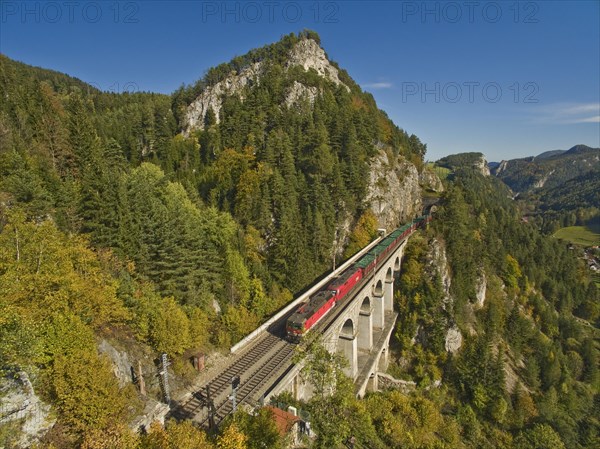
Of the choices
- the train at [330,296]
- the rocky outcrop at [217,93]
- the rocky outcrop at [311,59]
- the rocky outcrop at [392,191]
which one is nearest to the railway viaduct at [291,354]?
the train at [330,296]

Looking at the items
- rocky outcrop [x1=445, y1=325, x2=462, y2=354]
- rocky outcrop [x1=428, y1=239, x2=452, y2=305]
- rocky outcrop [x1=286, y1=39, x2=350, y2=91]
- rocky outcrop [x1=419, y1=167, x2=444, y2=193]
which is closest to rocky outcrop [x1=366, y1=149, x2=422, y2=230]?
rocky outcrop [x1=428, y1=239, x2=452, y2=305]

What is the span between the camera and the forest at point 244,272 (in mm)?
17875

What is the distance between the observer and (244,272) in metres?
41.2

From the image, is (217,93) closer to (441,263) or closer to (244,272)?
(244,272)

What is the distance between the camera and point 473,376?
56.0 m

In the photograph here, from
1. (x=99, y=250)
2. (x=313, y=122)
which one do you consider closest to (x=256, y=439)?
(x=99, y=250)

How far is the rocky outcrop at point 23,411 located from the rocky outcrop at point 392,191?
62486mm

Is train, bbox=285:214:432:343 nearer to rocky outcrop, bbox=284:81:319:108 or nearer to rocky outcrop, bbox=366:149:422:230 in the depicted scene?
rocky outcrop, bbox=366:149:422:230

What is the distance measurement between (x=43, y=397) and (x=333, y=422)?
16854mm

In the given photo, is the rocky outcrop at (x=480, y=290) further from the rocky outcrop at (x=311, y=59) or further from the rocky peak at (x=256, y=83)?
the rocky outcrop at (x=311, y=59)

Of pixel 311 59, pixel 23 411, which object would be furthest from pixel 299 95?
pixel 23 411

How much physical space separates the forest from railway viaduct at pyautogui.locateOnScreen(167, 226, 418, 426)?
7.23 ft

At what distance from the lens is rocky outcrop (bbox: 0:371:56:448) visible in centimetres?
1397

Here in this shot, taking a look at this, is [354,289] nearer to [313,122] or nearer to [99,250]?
[99,250]
